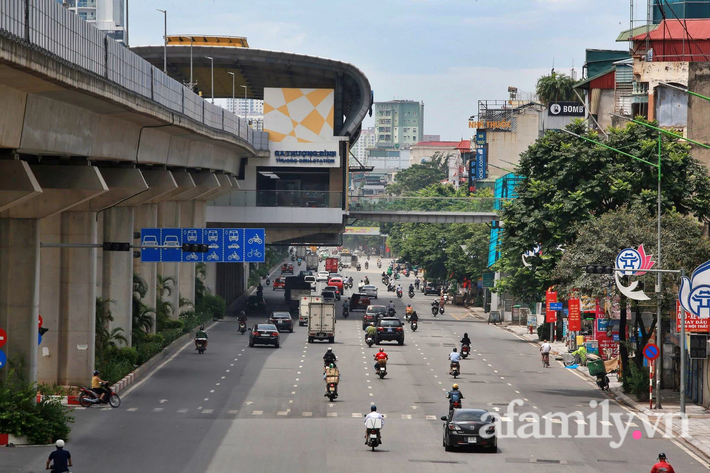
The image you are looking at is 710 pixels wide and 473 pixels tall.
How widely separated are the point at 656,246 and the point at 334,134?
4910cm

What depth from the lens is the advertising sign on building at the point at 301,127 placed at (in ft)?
278

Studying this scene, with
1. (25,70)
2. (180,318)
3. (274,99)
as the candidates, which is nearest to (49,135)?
(25,70)

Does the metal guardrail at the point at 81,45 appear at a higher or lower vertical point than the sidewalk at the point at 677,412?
higher

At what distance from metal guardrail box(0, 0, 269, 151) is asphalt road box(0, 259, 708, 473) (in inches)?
380

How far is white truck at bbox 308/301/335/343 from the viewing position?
62.6 meters

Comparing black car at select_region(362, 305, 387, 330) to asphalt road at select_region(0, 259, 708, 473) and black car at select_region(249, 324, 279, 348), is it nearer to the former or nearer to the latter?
black car at select_region(249, 324, 279, 348)

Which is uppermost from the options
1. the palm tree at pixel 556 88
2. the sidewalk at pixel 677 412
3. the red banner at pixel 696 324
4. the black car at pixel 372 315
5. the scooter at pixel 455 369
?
the palm tree at pixel 556 88

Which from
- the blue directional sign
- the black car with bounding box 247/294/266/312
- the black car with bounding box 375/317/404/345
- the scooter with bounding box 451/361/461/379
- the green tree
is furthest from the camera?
the black car with bounding box 247/294/266/312

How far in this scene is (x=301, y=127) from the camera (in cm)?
8562

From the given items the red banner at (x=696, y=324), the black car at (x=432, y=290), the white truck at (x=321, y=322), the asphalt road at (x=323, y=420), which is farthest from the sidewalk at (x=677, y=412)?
the black car at (x=432, y=290)

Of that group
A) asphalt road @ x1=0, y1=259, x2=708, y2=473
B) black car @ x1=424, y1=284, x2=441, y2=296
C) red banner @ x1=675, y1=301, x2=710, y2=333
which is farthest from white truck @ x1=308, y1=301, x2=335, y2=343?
black car @ x1=424, y1=284, x2=441, y2=296

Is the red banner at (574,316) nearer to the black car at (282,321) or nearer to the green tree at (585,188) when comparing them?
the green tree at (585,188)

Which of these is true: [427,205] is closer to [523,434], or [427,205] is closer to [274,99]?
[274,99]

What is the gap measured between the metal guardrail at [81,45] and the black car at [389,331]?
68.9 feet
